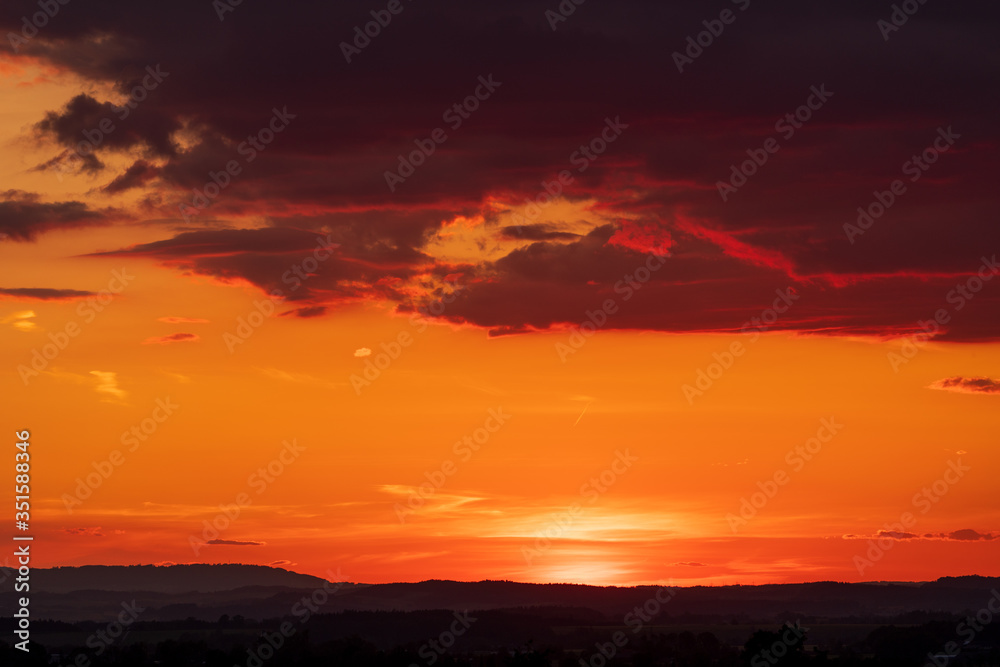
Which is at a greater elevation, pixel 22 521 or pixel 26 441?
Answer: pixel 26 441

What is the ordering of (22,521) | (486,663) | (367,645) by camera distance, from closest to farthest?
1. (22,521)
2. (486,663)
3. (367,645)

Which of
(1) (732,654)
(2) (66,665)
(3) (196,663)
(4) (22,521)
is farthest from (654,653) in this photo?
(4) (22,521)

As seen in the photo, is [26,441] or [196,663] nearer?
[26,441]

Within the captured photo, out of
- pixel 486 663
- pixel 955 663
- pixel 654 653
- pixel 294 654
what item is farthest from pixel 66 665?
pixel 955 663

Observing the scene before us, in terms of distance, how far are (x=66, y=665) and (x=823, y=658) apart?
95.7m

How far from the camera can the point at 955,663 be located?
550ft

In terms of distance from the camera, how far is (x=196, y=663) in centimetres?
16762

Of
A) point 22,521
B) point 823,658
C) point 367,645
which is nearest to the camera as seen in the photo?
point 22,521

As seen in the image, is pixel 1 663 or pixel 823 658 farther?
pixel 1 663

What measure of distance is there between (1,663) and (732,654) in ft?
342

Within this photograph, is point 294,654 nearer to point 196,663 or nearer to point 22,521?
point 196,663

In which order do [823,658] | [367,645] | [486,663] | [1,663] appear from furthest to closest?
[367,645]
[486,663]
[1,663]
[823,658]

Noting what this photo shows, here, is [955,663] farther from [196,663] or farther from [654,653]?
[196,663]

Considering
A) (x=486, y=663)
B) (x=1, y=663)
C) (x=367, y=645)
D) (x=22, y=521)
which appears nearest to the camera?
(x=22, y=521)
